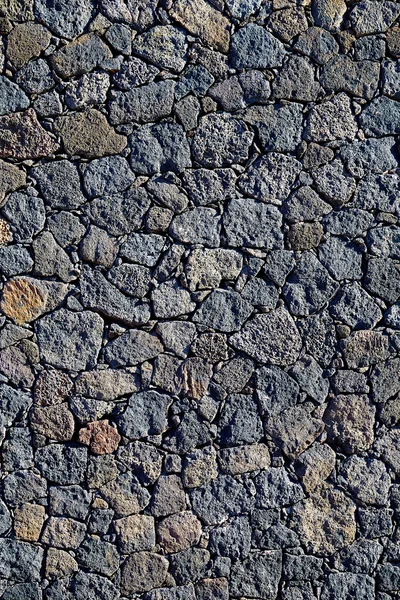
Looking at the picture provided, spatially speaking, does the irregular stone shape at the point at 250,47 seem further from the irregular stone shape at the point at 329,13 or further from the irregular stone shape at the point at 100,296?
the irregular stone shape at the point at 100,296

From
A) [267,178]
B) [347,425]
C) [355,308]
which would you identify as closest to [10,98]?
[267,178]

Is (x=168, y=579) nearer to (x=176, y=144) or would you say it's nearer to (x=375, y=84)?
(x=176, y=144)

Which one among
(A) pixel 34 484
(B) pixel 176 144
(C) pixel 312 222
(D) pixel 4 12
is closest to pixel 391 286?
(C) pixel 312 222

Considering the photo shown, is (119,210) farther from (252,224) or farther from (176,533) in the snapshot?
(176,533)

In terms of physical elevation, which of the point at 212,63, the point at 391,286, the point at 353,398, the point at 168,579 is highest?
the point at 212,63

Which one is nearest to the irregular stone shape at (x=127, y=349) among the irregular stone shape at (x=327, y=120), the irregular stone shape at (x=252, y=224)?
the irregular stone shape at (x=252, y=224)

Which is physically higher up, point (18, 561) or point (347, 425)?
point (347, 425)

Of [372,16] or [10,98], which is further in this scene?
[372,16]
